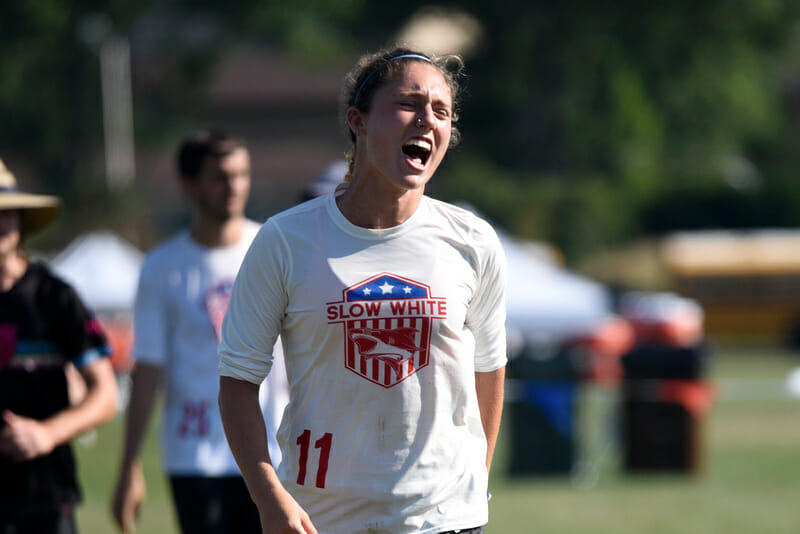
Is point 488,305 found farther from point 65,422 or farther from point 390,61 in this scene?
point 65,422

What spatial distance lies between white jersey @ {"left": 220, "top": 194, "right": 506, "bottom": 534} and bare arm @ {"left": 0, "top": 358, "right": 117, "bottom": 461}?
1.26m

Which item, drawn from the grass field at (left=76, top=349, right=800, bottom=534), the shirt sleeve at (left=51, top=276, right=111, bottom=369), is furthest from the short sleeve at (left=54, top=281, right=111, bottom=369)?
the grass field at (left=76, top=349, right=800, bottom=534)

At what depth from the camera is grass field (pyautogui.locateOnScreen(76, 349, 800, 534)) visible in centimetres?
1006

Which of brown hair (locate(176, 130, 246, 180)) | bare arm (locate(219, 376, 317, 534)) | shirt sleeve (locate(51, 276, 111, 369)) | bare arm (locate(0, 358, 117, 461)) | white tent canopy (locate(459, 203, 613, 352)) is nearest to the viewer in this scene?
bare arm (locate(219, 376, 317, 534))

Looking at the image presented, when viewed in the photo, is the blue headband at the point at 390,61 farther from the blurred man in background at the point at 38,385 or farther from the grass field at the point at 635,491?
the grass field at the point at 635,491

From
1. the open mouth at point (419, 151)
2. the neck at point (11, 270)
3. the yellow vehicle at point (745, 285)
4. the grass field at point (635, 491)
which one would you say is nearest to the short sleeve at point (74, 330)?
the neck at point (11, 270)

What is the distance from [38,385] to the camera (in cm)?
443

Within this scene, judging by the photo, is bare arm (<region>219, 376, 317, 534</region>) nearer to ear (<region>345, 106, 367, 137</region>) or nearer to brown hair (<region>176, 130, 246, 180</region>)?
ear (<region>345, 106, 367, 137</region>)

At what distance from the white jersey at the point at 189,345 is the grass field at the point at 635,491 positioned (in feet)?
14.8

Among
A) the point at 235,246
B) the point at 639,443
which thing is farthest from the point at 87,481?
the point at 235,246

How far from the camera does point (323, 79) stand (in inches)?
2677

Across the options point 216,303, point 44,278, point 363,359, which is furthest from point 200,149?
point 363,359

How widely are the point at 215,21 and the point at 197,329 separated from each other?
134 feet

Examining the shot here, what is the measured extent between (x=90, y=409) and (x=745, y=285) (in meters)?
37.4
